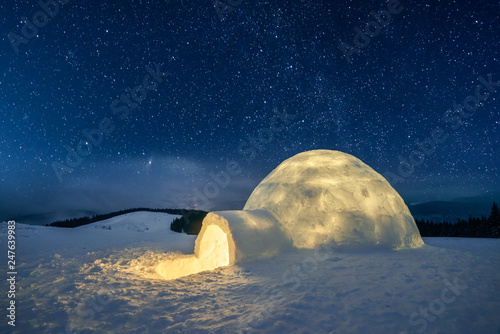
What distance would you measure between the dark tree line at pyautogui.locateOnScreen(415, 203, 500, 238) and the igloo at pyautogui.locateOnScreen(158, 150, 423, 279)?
27776mm

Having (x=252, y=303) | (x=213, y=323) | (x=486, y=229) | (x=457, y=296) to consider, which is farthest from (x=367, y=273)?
→ (x=486, y=229)

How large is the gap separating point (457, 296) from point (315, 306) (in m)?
2.61

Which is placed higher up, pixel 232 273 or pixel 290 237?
pixel 290 237

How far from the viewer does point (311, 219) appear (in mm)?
7977

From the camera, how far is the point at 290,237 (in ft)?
26.4

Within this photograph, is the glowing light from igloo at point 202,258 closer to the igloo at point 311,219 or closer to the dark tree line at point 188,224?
the igloo at point 311,219

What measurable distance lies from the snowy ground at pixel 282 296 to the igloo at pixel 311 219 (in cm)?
61

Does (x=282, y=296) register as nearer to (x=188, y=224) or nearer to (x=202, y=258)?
(x=202, y=258)

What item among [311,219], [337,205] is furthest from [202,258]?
[337,205]

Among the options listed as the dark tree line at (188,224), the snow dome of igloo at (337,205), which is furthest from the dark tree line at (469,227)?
the dark tree line at (188,224)

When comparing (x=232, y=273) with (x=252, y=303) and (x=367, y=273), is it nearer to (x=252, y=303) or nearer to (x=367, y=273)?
(x=252, y=303)

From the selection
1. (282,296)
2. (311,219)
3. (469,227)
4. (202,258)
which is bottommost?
(469,227)

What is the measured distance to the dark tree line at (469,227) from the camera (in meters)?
26.3

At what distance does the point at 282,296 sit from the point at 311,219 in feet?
13.1
